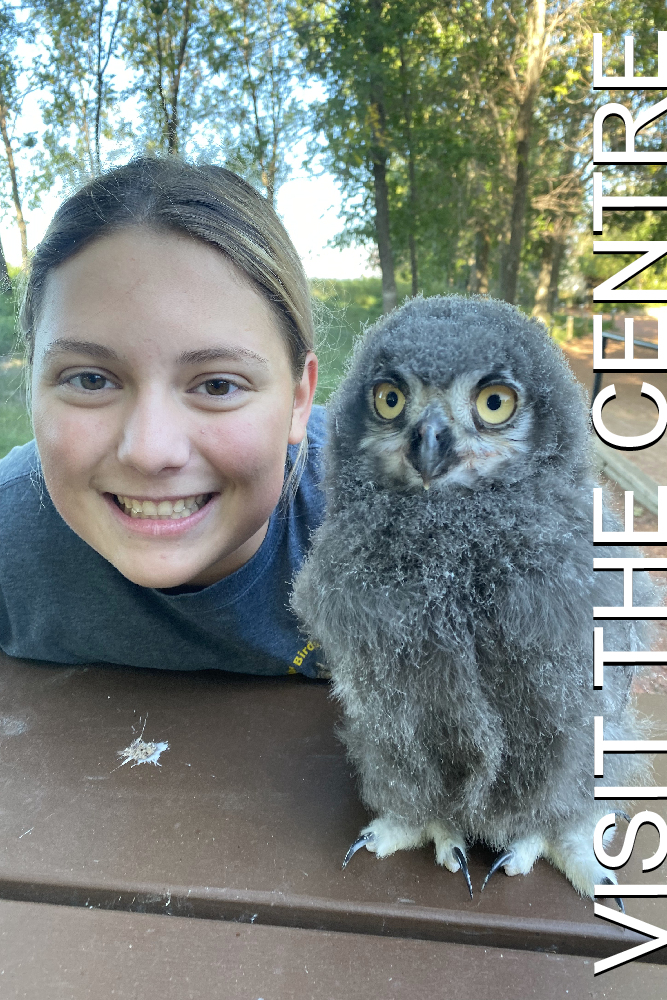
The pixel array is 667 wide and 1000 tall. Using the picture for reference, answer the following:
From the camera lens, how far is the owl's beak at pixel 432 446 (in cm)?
49

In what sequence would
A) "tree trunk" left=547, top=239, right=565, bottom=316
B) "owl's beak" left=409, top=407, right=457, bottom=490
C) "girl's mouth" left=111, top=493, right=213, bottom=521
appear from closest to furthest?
"owl's beak" left=409, top=407, right=457, bottom=490, "girl's mouth" left=111, top=493, right=213, bottom=521, "tree trunk" left=547, top=239, right=565, bottom=316

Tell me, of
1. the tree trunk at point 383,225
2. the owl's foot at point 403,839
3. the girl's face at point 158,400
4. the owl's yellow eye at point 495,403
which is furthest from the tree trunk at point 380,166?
the owl's foot at point 403,839

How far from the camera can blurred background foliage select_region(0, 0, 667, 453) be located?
865mm

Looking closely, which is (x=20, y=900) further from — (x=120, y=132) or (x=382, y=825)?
(x=120, y=132)

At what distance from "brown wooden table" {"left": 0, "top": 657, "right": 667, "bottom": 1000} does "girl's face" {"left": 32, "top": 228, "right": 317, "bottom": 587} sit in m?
0.27

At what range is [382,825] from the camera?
0.65 m

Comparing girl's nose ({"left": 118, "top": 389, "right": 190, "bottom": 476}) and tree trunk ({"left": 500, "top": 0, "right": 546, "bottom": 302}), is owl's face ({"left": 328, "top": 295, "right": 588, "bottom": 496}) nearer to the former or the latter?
girl's nose ({"left": 118, "top": 389, "right": 190, "bottom": 476})

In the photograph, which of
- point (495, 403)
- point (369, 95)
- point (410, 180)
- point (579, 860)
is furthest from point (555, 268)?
point (579, 860)

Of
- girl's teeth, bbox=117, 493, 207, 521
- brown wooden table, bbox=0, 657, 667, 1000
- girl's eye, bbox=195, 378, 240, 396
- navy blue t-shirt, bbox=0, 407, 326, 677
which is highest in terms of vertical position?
girl's eye, bbox=195, 378, 240, 396

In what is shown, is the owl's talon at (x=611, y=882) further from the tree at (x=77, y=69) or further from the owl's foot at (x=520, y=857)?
the tree at (x=77, y=69)

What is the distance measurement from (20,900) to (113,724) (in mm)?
265

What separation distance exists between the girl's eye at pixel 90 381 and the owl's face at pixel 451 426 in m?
0.31

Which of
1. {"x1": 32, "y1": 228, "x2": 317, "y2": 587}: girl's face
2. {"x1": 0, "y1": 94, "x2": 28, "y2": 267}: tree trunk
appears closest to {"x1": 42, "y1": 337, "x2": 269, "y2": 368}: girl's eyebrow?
{"x1": 32, "y1": 228, "x2": 317, "y2": 587}: girl's face

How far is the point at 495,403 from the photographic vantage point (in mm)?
522
